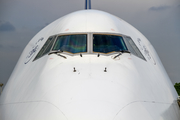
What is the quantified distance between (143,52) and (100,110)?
4345mm

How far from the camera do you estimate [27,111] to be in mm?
5945

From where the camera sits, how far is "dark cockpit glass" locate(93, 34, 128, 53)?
8.06 metres

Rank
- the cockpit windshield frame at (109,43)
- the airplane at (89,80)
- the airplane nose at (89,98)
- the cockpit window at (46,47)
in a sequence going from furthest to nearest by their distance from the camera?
1. the cockpit window at (46,47)
2. the cockpit windshield frame at (109,43)
3. the airplane at (89,80)
4. the airplane nose at (89,98)

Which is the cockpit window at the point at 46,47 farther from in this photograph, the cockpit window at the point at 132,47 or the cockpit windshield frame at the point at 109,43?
the cockpit window at the point at 132,47

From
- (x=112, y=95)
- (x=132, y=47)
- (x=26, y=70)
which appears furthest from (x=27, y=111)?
(x=132, y=47)

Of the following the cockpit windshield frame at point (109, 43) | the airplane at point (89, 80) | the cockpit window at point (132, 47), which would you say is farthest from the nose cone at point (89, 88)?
the cockpit window at point (132, 47)

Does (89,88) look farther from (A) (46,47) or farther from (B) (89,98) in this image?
(A) (46,47)

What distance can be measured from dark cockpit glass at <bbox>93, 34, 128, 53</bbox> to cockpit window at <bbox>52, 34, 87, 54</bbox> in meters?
0.35

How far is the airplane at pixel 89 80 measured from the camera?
5.37 m

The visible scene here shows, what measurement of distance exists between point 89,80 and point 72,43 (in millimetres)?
2595

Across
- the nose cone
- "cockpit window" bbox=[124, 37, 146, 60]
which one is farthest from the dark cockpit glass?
the nose cone

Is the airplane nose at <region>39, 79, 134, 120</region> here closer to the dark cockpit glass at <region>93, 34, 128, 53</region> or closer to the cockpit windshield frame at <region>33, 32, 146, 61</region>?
the cockpit windshield frame at <region>33, 32, 146, 61</region>

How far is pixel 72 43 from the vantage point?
835 cm

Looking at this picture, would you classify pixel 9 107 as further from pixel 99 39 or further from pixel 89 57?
pixel 99 39
